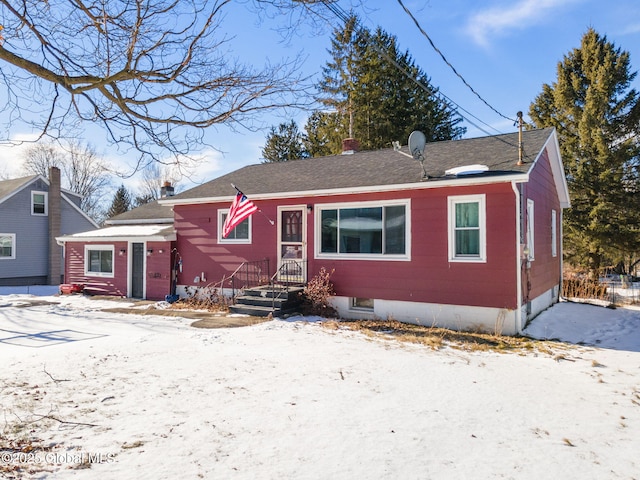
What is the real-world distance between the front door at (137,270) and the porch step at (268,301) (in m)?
5.15

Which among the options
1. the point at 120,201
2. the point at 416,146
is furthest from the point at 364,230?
the point at 120,201

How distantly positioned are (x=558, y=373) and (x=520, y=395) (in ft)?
4.49

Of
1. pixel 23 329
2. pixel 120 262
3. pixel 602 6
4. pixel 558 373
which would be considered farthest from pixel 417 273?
pixel 120 262

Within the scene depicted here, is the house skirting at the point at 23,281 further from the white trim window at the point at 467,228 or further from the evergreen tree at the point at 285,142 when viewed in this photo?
the white trim window at the point at 467,228

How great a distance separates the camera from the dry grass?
7.29 m

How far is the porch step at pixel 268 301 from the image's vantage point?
9.85 m

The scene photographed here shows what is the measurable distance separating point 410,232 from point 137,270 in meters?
9.70

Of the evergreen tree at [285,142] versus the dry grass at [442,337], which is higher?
the evergreen tree at [285,142]

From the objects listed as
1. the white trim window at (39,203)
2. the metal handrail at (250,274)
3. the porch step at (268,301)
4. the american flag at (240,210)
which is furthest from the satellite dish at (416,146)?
the white trim window at (39,203)

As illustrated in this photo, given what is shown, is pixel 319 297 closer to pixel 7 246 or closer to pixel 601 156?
pixel 601 156

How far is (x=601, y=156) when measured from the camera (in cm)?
1894

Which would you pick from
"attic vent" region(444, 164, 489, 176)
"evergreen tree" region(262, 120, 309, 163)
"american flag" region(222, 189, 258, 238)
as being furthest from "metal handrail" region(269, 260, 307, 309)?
"evergreen tree" region(262, 120, 309, 163)

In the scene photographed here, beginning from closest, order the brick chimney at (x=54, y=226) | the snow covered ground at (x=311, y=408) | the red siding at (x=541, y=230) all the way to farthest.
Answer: the snow covered ground at (x=311, y=408) < the red siding at (x=541, y=230) < the brick chimney at (x=54, y=226)

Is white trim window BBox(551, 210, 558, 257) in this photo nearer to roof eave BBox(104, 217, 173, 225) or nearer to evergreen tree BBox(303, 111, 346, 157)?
evergreen tree BBox(303, 111, 346, 157)
